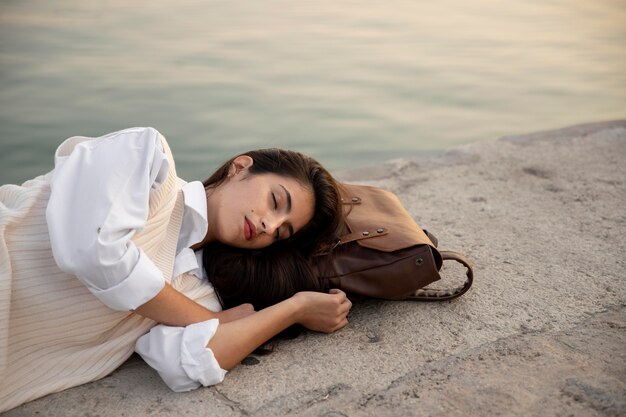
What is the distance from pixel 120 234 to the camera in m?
2.36

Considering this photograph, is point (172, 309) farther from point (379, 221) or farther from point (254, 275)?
point (379, 221)

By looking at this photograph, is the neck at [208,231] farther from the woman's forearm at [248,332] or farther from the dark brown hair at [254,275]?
the woman's forearm at [248,332]

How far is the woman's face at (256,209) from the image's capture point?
9.19 feet

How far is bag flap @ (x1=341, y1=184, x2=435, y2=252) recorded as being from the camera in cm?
294

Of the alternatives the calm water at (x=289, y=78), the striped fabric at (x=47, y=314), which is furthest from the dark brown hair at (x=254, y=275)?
the calm water at (x=289, y=78)

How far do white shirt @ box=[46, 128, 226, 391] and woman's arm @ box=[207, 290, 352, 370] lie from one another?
5 cm

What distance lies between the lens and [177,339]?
256cm

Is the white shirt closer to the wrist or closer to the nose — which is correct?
the wrist

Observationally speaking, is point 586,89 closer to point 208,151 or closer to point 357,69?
point 357,69

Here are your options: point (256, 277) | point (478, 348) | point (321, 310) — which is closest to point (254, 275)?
point (256, 277)

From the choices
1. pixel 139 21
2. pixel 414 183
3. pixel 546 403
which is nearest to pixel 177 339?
pixel 546 403

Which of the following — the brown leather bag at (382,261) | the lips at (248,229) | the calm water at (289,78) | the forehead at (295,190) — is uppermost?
the forehead at (295,190)

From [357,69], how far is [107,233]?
611cm

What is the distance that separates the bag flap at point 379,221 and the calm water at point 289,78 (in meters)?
2.69
